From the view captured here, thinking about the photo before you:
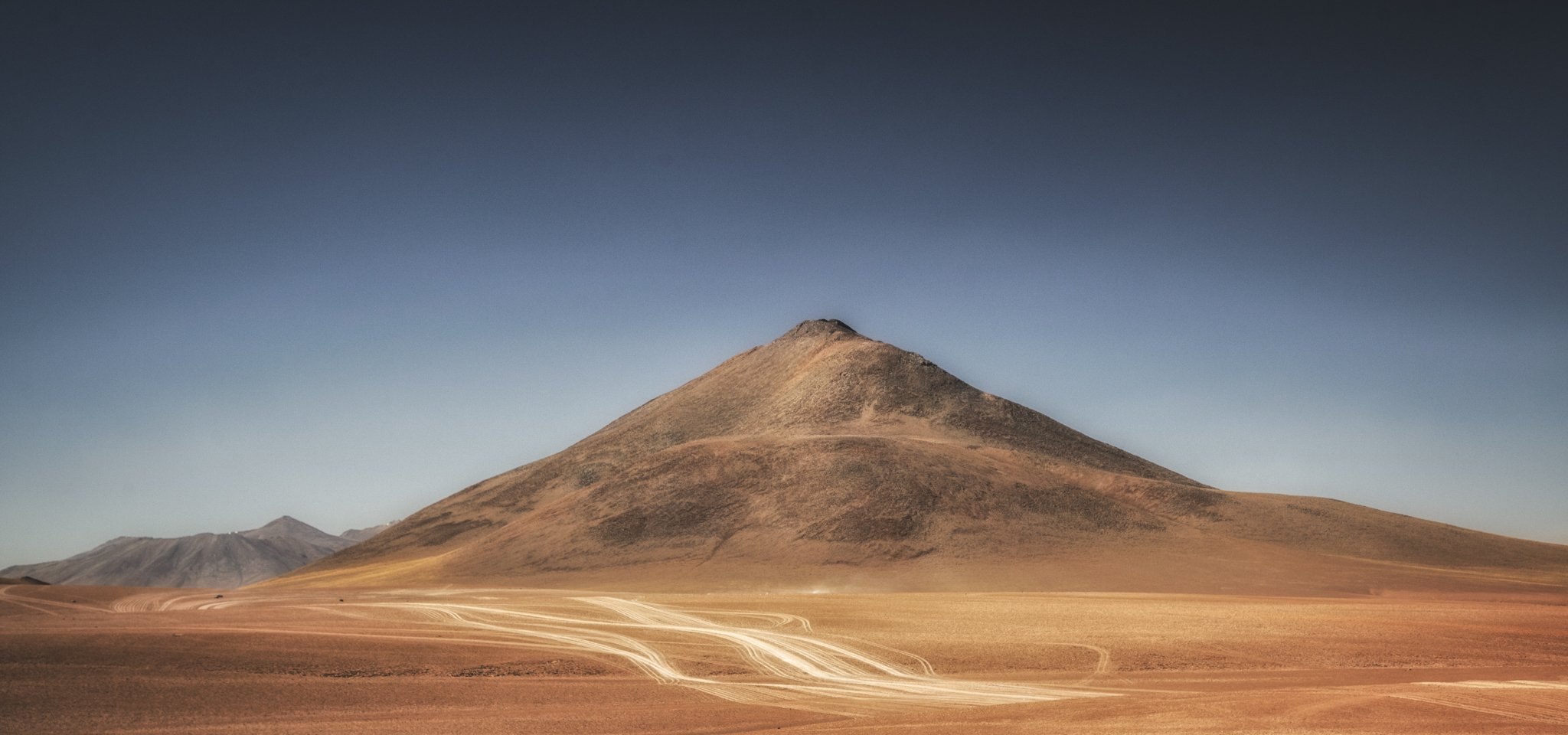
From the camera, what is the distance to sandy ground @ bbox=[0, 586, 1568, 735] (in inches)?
647

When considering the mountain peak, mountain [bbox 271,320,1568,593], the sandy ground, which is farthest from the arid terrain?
the mountain peak

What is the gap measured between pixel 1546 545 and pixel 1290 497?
22.8 meters

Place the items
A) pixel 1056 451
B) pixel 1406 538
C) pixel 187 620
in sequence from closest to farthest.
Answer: pixel 187 620
pixel 1406 538
pixel 1056 451

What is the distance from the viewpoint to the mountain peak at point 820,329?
155m

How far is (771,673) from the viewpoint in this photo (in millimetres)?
22609

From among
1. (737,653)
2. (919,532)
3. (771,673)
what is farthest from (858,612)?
(919,532)

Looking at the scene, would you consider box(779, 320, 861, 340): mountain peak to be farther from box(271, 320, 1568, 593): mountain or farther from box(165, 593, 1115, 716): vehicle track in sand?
box(165, 593, 1115, 716): vehicle track in sand

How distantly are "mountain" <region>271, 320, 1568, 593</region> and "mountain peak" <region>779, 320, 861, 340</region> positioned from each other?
40128mm

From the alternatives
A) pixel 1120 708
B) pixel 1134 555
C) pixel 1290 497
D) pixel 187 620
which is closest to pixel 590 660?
pixel 1120 708

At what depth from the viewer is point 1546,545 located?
89562 millimetres

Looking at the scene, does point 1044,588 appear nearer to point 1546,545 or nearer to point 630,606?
point 630,606

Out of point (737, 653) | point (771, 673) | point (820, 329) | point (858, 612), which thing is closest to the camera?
point (771, 673)

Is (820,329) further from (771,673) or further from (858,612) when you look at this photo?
(771,673)

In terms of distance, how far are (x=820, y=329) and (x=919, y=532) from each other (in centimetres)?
8192
